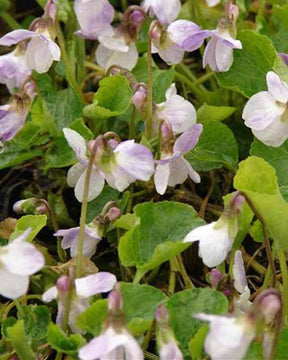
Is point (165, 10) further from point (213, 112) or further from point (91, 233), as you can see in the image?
point (91, 233)

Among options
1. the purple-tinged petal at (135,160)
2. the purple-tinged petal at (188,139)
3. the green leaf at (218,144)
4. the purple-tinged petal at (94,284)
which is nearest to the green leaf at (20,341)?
the purple-tinged petal at (94,284)

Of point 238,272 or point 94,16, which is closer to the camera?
point 238,272

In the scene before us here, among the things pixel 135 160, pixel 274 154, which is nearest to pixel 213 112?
pixel 274 154

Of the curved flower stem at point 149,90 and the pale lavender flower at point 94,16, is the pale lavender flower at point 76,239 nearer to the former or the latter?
the curved flower stem at point 149,90

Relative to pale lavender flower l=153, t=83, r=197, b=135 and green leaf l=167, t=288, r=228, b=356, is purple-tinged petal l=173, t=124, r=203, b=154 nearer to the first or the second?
pale lavender flower l=153, t=83, r=197, b=135

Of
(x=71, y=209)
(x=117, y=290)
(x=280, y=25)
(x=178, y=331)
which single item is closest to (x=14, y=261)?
(x=117, y=290)

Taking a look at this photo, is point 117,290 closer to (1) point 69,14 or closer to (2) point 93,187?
(2) point 93,187
